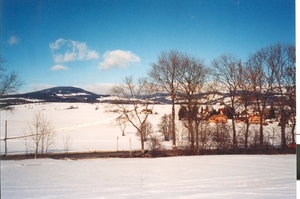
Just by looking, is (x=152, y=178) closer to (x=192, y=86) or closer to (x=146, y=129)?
(x=146, y=129)

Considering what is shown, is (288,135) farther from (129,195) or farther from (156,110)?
(129,195)

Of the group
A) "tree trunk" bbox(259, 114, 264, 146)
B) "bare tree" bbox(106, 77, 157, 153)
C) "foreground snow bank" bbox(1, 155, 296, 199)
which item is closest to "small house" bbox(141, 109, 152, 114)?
"bare tree" bbox(106, 77, 157, 153)

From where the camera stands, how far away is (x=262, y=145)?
615 cm

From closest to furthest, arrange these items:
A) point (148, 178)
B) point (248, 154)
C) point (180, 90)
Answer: point (148, 178)
point (180, 90)
point (248, 154)

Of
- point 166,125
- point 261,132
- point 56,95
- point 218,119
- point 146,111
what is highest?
point 56,95

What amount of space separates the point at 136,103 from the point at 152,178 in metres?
1.44

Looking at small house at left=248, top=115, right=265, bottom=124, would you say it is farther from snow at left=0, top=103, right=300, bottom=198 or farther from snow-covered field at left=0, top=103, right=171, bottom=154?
snow-covered field at left=0, top=103, right=171, bottom=154

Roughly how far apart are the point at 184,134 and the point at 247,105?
1.42m

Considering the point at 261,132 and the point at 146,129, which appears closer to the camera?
the point at 146,129

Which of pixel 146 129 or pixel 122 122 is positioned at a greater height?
pixel 122 122

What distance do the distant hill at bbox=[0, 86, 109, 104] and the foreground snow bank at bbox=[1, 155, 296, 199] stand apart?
1.07 m

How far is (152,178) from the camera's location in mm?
4988

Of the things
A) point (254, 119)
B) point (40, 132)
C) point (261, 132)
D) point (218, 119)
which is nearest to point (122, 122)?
point (40, 132)

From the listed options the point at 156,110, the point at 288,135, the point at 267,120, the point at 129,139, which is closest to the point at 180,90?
the point at 156,110
